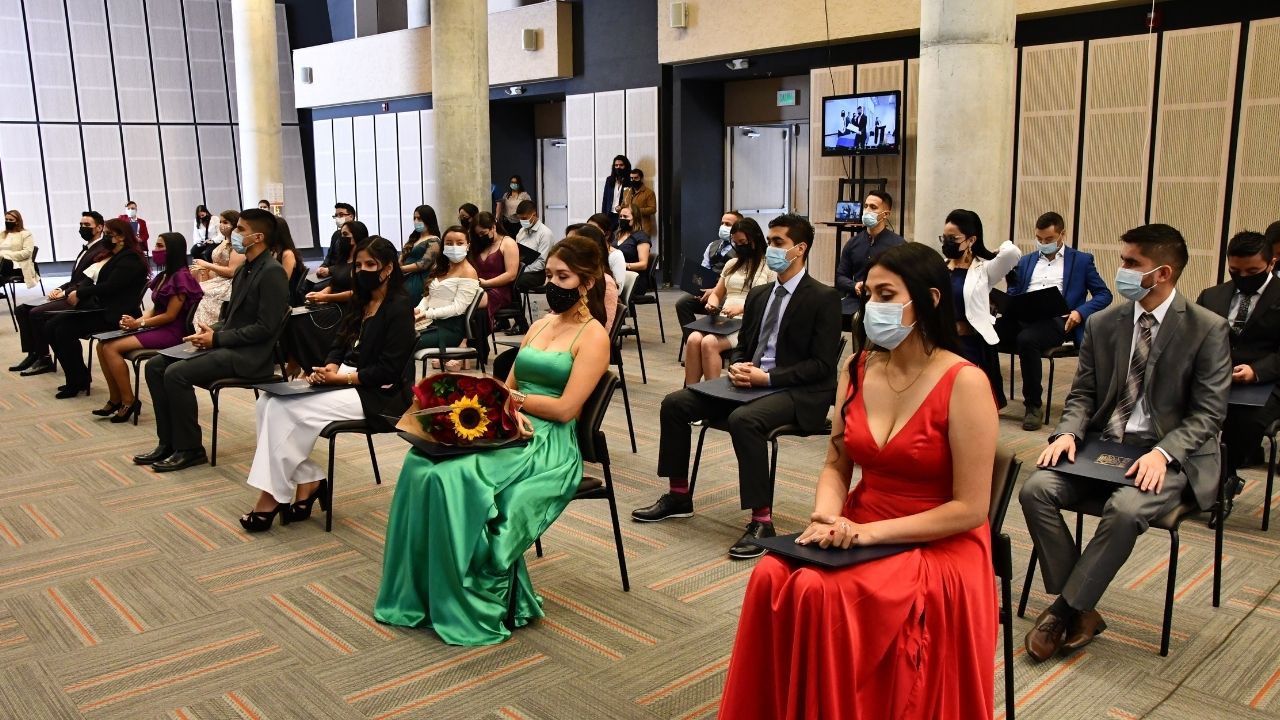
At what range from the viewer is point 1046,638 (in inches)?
129

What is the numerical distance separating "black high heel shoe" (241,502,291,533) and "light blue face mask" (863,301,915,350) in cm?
313

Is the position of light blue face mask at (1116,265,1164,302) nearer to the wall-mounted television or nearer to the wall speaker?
the wall-mounted television

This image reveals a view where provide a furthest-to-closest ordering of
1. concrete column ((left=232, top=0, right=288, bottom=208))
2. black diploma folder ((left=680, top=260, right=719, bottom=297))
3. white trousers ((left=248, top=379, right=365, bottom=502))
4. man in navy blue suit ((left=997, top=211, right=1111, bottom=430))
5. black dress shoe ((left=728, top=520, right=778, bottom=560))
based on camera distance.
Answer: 1. concrete column ((left=232, top=0, right=288, bottom=208))
2. black diploma folder ((left=680, top=260, right=719, bottom=297))
3. man in navy blue suit ((left=997, top=211, right=1111, bottom=430))
4. white trousers ((left=248, top=379, right=365, bottom=502))
5. black dress shoe ((left=728, top=520, right=778, bottom=560))

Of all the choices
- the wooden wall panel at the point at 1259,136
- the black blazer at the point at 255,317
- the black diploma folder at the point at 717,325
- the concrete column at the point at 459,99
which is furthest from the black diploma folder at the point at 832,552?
the concrete column at the point at 459,99

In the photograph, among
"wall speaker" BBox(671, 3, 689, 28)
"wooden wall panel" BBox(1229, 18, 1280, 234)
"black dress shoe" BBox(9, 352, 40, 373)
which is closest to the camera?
"wooden wall panel" BBox(1229, 18, 1280, 234)

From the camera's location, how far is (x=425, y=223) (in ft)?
30.5

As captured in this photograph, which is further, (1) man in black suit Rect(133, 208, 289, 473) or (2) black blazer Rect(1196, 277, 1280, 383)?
(1) man in black suit Rect(133, 208, 289, 473)

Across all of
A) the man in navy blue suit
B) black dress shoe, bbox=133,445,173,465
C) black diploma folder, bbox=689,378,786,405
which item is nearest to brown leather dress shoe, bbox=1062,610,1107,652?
black diploma folder, bbox=689,378,786,405

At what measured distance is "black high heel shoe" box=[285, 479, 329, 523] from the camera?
15.6 feet

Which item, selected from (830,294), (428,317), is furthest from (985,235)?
(428,317)

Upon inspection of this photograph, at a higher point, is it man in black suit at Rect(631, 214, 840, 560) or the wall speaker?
the wall speaker

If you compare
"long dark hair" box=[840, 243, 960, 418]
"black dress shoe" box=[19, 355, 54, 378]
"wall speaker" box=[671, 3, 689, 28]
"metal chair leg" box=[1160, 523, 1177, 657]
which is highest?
"wall speaker" box=[671, 3, 689, 28]

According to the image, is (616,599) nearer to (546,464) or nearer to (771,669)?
(546,464)

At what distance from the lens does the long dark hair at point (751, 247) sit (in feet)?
20.1
